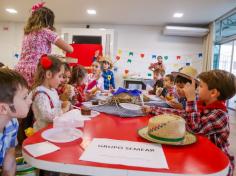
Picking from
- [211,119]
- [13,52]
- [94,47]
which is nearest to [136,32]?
[94,47]

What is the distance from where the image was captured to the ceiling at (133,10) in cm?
400

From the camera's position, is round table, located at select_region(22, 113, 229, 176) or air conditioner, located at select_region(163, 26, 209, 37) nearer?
round table, located at select_region(22, 113, 229, 176)

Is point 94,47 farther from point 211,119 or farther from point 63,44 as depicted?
point 211,119

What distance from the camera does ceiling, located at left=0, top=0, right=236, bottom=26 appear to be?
13.1 feet

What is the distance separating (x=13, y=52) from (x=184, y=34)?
491 cm

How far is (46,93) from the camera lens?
1.40 m

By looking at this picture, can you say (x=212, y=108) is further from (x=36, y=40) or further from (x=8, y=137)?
(x=36, y=40)

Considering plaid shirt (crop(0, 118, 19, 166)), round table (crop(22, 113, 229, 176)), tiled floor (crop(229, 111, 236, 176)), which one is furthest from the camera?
tiled floor (crop(229, 111, 236, 176))

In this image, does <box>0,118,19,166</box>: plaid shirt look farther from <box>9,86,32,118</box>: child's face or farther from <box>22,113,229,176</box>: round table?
<box>22,113,229,176</box>: round table

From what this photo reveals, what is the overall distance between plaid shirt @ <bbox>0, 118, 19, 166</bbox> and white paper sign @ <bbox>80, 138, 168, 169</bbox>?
0.42 meters

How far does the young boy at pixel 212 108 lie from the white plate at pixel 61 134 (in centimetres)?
57

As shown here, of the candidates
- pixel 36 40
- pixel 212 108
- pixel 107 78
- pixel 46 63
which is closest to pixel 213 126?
pixel 212 108

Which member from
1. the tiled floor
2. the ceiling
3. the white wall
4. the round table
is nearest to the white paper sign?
the round table

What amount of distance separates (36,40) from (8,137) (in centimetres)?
105
